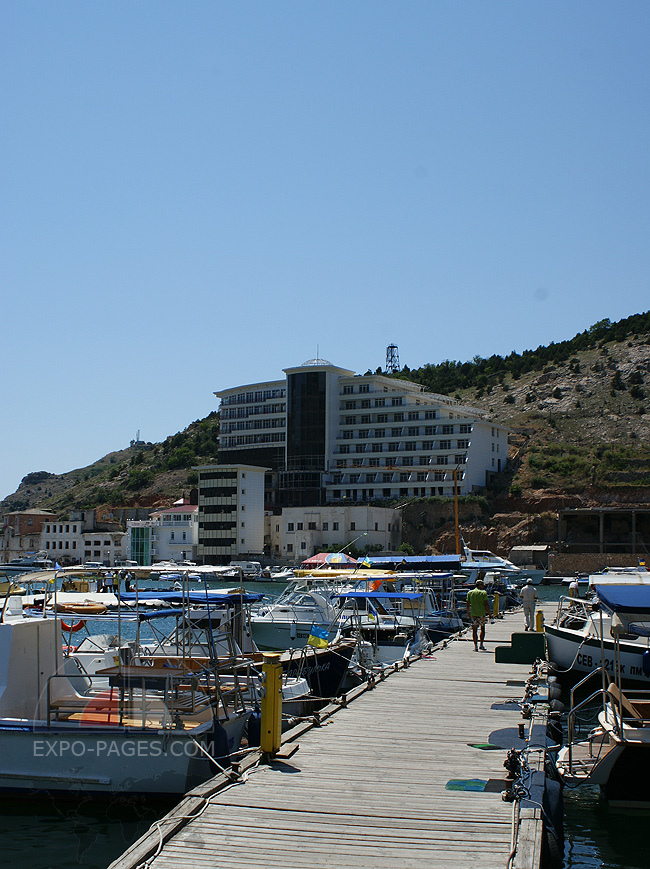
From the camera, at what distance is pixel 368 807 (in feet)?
36.3

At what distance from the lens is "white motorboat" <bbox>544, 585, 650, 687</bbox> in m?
22.5

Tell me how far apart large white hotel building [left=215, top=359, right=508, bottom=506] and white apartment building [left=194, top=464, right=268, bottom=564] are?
921 cm

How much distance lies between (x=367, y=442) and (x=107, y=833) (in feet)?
370

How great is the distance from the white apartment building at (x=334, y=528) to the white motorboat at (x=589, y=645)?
83768 millimetres

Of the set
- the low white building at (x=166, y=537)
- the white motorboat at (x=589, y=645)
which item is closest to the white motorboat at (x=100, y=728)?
the white motorboat at (x=589, y=645)

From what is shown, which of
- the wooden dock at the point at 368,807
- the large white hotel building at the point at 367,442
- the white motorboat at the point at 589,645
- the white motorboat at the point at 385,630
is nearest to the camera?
the wooden dock at the point at 368,807

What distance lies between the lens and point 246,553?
115750 millimetres

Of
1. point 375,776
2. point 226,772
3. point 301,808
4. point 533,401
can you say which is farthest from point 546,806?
point 533,401

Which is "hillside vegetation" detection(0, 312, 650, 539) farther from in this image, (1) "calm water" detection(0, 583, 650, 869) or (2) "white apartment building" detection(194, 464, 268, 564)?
(1) "calm water" detection(0, 583, 650, 869)

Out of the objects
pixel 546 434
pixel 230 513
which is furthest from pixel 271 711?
pixel 546 434

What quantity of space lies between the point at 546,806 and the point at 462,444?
10905 cm

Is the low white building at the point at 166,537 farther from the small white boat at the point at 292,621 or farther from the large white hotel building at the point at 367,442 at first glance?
the small white boat at the point at 292,621

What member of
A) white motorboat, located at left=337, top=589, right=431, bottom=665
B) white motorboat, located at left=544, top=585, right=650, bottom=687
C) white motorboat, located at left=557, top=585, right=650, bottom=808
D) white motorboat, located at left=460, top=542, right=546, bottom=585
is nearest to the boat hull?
white motorboat, located at left=557, top=585, right=650, bottom=808

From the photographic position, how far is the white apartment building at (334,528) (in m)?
113
